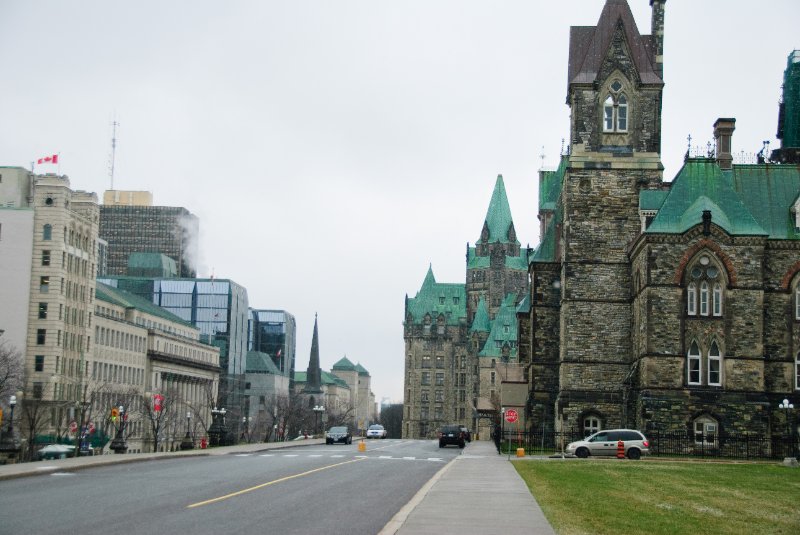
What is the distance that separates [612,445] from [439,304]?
14293 cm

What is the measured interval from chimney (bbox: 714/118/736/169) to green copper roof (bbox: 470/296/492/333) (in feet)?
393

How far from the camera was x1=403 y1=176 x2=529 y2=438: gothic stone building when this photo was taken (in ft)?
589

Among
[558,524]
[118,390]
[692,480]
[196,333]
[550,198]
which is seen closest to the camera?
[558,524]

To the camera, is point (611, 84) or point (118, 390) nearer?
point (611, 84)

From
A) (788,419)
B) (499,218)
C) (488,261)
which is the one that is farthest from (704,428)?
(499,218)

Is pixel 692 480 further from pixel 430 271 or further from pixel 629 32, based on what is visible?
pixel 430 271

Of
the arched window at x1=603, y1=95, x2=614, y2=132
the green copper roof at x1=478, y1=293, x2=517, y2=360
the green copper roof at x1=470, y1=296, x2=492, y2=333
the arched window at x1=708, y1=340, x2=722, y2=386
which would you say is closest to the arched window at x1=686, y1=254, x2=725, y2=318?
the arched window at x1=708, y1=340, x2=722, y2=386

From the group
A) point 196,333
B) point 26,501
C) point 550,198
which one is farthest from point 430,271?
point 26,501

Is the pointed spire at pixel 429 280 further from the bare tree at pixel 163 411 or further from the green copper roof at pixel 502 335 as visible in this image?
the bare tree at pixel 163 411

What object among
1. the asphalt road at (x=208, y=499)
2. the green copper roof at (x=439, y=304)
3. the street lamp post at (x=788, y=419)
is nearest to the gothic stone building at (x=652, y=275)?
the street lamp post at (x=788, y=419)

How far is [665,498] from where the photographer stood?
24281 millimetres

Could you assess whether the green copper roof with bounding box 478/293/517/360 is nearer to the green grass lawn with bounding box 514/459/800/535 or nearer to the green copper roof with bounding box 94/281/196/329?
the green copper roof with bounding box 94/281/196/329

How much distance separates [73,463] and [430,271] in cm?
16260

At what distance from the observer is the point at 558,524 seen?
18672 millimetres
